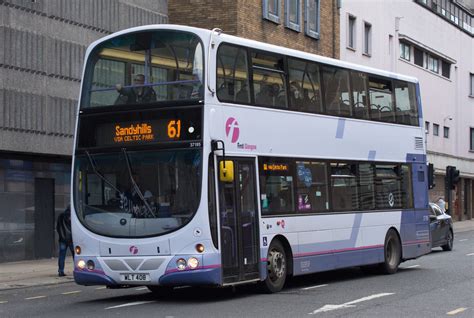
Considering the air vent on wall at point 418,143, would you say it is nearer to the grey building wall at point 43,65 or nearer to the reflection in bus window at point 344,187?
the reflection in bus window at point 344,187

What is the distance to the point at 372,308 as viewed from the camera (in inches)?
492

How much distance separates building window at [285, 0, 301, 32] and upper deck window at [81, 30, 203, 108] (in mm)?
20356

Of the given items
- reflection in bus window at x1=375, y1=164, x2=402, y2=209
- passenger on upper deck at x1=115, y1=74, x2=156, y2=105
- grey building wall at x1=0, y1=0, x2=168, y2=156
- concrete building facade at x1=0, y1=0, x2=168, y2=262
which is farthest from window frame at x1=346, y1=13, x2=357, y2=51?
passenger on upper deck at x1=115, y1=74, x2=156, y2=105

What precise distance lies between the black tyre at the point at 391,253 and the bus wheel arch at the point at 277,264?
396 cm

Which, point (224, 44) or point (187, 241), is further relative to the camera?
point (224, 44)

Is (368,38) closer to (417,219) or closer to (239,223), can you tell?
(417,219)

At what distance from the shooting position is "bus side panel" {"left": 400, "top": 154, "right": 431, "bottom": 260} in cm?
1909

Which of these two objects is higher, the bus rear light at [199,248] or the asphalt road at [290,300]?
the bus rear light at [199,248]

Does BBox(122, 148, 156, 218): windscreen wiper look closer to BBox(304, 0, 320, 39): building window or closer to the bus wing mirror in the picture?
the bus wing mirror

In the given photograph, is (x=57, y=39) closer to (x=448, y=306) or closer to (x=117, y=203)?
(x=117, y=203)

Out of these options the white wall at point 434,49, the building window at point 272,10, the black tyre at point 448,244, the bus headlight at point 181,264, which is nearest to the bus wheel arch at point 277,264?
the bus headlight at point 181,264

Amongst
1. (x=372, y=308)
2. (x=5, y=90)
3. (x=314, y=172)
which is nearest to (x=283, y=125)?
(x=314, y=172)

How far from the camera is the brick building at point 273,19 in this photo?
30188 millimetres

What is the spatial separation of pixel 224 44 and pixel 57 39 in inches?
462
